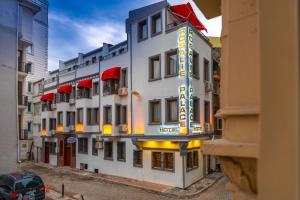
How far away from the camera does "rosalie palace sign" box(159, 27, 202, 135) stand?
18.4 m

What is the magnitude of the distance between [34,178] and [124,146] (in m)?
10.2

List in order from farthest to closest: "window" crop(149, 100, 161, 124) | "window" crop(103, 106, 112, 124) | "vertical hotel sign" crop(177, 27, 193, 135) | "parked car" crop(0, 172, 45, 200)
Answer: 1. "window" crop(103, 106, 112, 124)
2. "window" crop(149, 100, 161, 124)
3. "vertical hotel sign" crop(177, 27, 193, 135)
4. "parked car" crop(0, 172, 45, 200)

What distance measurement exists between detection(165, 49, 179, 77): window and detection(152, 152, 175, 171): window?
6.22 metres

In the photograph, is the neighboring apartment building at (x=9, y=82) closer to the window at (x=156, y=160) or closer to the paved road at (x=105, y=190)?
the paved road at (x=105, y=190)

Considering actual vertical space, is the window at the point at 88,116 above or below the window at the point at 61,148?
above

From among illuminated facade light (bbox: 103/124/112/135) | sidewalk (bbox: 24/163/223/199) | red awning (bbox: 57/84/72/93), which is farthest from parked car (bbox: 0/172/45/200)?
red awning (bbox: 57/84/72/93)

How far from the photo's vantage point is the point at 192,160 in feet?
66.3

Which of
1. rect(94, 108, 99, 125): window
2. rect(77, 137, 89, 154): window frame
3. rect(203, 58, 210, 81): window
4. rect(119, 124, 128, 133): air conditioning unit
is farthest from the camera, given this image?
rect(77, 137, 89, 154): window frame

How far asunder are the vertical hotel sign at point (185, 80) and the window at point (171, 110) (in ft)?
2.42

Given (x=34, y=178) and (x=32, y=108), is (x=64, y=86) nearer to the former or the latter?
(x=32, y=108)

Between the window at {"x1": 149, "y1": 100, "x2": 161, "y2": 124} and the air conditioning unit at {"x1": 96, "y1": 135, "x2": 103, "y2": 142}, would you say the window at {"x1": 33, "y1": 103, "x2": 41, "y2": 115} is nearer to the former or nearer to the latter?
the air conditioning unit at {"x1": 96, "y1": 135, "x2": 103, "y2": 142}

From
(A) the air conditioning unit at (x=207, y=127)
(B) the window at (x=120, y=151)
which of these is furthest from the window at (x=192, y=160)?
(B) the window at (x=120, y=151)

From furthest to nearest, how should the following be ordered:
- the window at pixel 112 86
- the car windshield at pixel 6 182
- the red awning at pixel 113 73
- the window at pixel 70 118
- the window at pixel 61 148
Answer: the window at pixel 61 148, the window at pixel 70 118, the window at pixel 112 86, the red awning at pixel 113 73, the car windshield at pixel 6 182

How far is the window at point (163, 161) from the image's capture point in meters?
19.6
